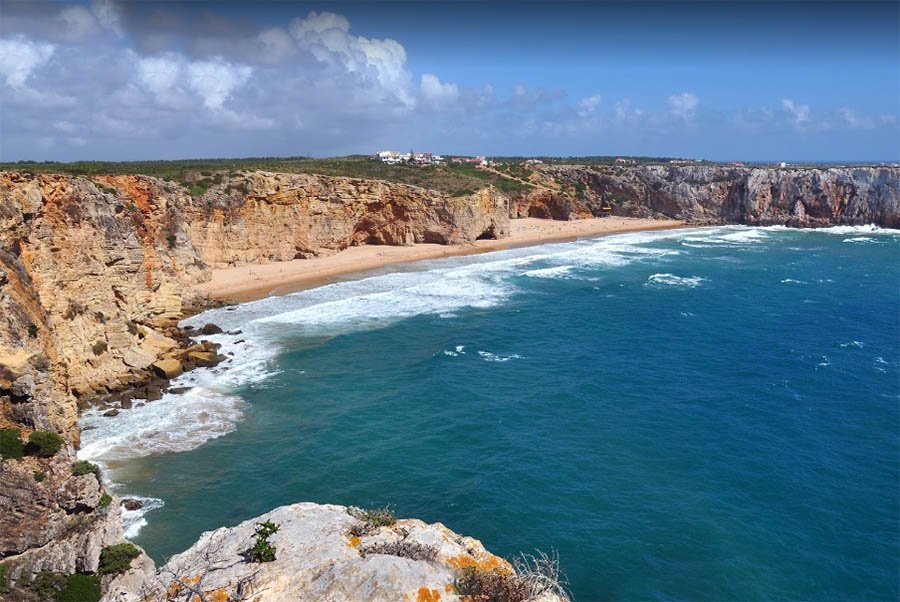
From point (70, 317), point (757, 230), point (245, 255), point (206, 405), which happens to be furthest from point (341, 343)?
point (757, 230)

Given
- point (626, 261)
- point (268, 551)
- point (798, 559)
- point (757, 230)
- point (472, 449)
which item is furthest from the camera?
point (757, 230)

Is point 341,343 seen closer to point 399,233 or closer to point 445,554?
point 445,554

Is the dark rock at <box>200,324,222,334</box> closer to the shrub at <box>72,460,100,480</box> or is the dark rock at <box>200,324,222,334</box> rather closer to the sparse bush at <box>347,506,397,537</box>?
the shrub at <box>72,460,100,480</box>

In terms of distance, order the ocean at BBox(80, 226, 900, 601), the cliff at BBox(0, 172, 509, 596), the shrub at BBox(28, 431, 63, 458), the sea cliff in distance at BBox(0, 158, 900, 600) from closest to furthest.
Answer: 1. the sea cliff in distance at BBox(0, 158, 900, 600)
2. the cliff at BBox(0, 172, 509, 596)
3. the shrub at BBox(28, 431, 63, 458)
4. the ocean at BBox(80, 226, 900, 601)

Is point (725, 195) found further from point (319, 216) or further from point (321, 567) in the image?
point (321, 567)

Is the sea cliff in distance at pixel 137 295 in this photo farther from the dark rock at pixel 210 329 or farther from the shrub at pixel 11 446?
the dark rock at pixel 210 329

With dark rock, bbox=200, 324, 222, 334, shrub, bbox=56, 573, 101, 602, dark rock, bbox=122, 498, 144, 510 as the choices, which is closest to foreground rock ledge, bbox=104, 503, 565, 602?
shrub, bbox=56, 573, 101, 602

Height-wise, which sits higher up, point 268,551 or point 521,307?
point 268,551

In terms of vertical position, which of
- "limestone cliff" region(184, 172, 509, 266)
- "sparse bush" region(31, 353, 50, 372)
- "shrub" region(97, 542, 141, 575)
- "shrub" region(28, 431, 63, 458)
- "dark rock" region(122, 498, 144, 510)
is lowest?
"dark rock" region(122, 498, 144, 510)
